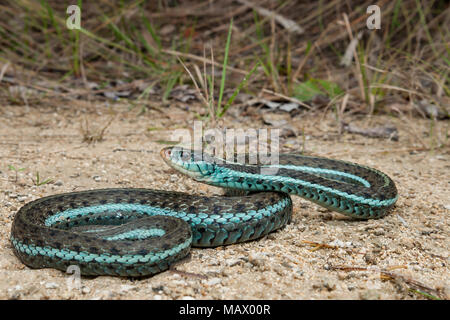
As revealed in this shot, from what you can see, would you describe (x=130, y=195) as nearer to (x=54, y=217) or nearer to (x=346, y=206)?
(x=54, y=217)

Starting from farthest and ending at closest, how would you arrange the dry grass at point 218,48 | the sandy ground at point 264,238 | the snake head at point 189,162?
the dry grass at point 218,48 < the snake head at point 189,162 < the sandy ground at point 264,238

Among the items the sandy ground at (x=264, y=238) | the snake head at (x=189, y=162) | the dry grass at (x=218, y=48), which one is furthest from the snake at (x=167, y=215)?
the dry grass at (x=218, y=48)

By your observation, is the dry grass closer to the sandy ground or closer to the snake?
the sandy ground

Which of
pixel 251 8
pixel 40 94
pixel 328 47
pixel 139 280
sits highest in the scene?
pixel 251 8

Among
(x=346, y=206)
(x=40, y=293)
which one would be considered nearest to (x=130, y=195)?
(x=40, y=293)

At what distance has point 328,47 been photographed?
413 inches

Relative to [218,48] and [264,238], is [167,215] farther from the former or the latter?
[218,48]

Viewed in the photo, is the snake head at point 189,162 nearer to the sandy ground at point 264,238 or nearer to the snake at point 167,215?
the snake at point 167,215

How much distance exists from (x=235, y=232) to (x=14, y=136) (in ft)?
14.3

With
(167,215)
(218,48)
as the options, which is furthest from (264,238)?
(218,48)

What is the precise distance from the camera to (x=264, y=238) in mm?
4539

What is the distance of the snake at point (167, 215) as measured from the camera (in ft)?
12.3

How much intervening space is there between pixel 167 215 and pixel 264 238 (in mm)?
943

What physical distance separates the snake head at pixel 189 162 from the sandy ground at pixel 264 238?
2.74 ft
